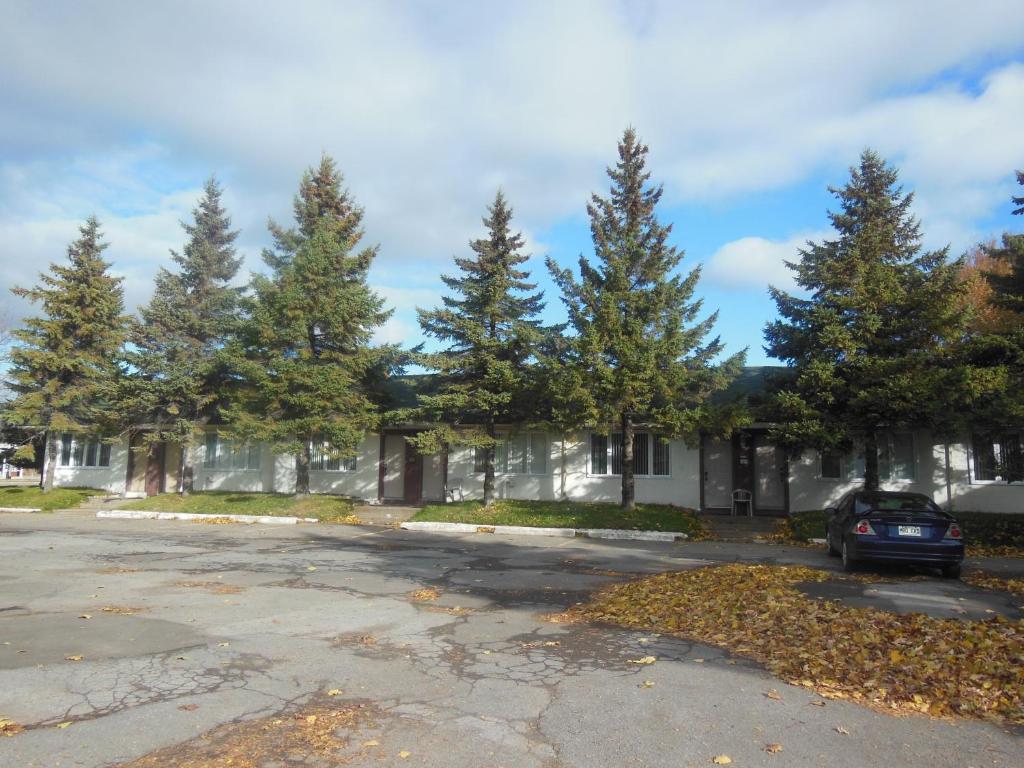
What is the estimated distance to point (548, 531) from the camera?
60.4ft

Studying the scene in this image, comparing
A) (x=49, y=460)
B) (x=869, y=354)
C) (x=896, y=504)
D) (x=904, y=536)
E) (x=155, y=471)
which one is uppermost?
(x=869, y=354)

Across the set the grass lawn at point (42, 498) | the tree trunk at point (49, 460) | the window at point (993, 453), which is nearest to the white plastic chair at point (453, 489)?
the grass lawn at point (42, 498)

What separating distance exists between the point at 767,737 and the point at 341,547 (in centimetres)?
1196

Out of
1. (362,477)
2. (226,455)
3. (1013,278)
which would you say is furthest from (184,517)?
(1013,278)

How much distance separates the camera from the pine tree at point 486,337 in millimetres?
20422

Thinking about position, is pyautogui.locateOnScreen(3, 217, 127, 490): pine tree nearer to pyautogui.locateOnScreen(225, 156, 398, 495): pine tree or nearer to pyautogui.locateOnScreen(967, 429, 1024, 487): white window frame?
pyautogui.locateOnScreen(225, 156, 398, 495): pine tree

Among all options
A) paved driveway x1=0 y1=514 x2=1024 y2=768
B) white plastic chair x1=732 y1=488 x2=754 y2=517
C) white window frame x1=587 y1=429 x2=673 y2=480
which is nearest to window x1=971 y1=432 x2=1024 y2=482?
white plastic chair x1=732 y1=488 x2=754 y2=517

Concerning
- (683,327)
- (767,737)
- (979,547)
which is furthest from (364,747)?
(683,327)

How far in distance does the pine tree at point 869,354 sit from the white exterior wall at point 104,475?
86.8ft

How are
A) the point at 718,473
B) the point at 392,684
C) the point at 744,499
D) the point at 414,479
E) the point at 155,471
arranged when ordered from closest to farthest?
1. the point at 392,684
2. the point at 744,499
3. the point at 718,473
4. the point at 414,479
5. the point at 155,471

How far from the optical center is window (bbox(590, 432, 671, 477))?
22625 mm

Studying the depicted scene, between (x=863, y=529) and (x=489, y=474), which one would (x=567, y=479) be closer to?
(x=489, y=474)

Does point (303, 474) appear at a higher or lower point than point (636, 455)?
lower

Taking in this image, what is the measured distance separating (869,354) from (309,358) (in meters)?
16.2
